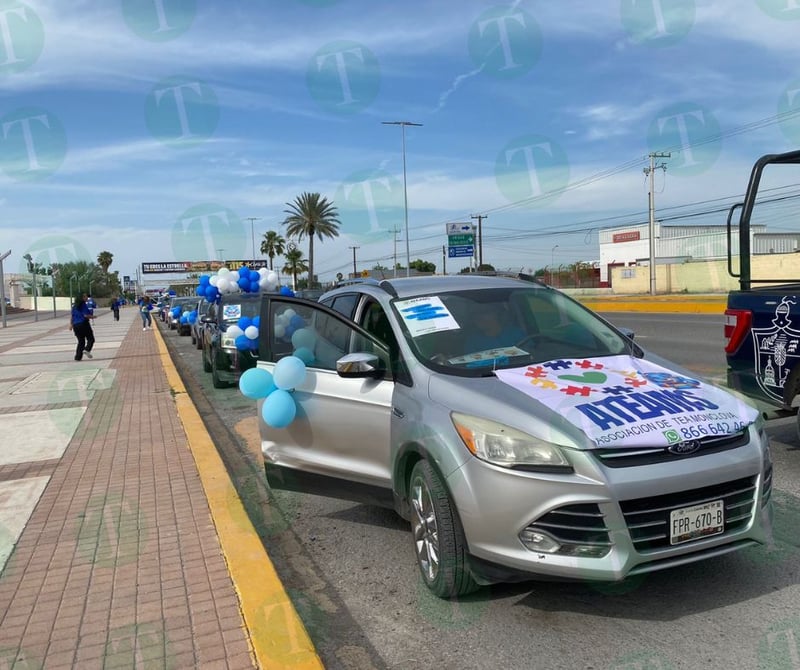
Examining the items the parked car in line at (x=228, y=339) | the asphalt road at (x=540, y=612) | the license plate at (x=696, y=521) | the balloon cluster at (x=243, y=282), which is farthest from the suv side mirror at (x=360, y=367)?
the balloon cluster at (x=243, y=282)

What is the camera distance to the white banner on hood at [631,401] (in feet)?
10.0

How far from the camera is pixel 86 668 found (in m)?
3.05

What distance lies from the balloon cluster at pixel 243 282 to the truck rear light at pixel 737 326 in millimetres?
9632

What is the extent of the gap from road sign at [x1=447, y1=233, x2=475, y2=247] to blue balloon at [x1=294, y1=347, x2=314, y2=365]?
41289mm

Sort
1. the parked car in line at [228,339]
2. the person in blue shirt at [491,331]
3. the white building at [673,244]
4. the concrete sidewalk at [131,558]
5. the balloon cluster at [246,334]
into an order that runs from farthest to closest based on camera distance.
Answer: the white building at [673,244] → the parked car in line at [228,339] → the balloon cluster at [246,334] → the person in blue shirt at [491,331] → the concrete sidewalk at [131,558]

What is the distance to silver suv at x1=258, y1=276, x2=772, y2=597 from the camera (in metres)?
2.99

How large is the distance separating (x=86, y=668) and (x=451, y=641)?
163 centimetres

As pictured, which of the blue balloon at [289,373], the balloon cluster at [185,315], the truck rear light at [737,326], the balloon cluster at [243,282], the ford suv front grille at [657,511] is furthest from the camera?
the balloon cluster at [185,315]

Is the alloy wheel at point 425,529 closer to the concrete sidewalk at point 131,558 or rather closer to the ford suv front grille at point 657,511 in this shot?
the concrete sidewalk at point 131,558

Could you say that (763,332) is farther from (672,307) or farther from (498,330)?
(672,307)

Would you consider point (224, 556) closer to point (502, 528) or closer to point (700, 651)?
point (502, 528)

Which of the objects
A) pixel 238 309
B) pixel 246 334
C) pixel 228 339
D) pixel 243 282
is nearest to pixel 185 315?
pixel 243 282

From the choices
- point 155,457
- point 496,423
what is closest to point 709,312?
point 155,457

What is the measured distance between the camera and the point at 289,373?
4418 millimetres
